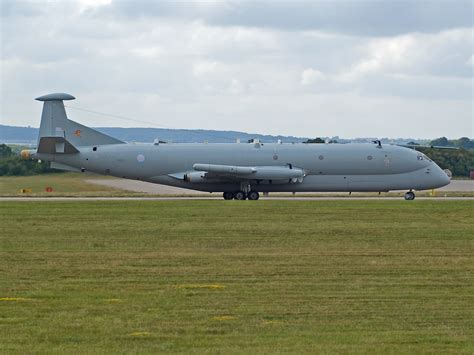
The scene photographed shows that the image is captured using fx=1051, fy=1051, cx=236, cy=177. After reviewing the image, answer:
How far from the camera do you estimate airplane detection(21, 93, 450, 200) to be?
48.2 metres

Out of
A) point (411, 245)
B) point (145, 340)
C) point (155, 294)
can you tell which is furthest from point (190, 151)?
point (145, 340)

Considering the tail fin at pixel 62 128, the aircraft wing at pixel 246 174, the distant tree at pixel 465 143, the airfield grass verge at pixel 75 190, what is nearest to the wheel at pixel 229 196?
the aircraft wing at pixel 246 174

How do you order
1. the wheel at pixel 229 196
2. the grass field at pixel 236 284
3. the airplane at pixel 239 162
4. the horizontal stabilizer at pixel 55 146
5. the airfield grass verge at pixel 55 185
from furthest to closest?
the airfield grass verge at pixel 55 185
the wheel at pixel 229 196
the airplane at pixel 239 162
the horizontal stabilizer at pixel 55 146
the grass field at pixel 236 284

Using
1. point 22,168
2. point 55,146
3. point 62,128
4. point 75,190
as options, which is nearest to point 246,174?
point 55,146

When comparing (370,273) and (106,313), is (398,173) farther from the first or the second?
(106,313)

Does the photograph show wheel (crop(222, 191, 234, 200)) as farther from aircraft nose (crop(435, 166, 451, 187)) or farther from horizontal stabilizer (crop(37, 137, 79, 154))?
aircraft nose (crop(435, 166, 451, 187))

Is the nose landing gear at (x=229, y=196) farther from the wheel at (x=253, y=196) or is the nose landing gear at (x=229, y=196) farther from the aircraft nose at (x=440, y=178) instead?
the aircraft nose at (x=440, y=178)

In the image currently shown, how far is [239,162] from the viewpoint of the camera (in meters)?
48.5

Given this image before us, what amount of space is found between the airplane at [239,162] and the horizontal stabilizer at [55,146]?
0.05 m

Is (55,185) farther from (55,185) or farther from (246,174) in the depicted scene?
(246,174)

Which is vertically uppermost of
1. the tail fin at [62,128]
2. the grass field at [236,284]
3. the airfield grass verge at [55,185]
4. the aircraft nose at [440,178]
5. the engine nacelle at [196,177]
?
the tail fin at [62,128]

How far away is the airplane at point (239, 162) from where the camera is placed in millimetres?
48188

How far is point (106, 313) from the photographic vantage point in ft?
52.7

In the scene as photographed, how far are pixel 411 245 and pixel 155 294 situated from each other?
10205 mm
